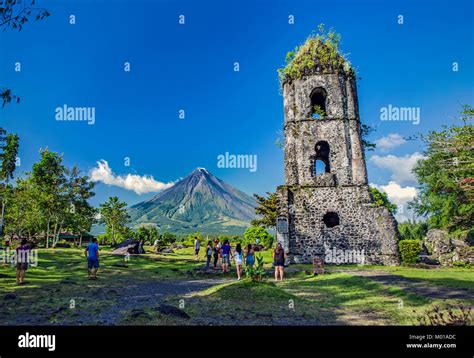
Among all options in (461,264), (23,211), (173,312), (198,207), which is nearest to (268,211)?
(461,264)

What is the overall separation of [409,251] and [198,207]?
383ft

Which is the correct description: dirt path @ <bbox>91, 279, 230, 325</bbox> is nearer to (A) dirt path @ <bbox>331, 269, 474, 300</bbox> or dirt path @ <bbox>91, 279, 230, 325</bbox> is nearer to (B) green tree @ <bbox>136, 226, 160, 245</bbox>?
(A) dirt path @ <bbox>331, 269, 474, 300</bbox>

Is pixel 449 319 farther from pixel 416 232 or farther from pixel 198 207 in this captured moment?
pixel 198 207

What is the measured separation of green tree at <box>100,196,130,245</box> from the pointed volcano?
64353 mm

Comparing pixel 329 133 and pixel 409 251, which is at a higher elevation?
pixel 329 133

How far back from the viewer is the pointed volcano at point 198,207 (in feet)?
374

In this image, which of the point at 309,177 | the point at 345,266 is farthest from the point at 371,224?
the point at 309,177

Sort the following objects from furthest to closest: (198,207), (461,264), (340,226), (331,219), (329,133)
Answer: (198,207) < (331,219) < (329,133) < (340,226) < (461,264)

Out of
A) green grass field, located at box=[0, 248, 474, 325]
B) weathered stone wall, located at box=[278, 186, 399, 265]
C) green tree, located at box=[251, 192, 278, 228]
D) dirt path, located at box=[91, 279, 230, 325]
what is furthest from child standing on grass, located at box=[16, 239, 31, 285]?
green tree, located at box=[251, 192, 278, 228]

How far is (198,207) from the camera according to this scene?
130000mm

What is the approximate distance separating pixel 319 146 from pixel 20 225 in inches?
1075

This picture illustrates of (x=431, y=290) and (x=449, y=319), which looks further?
(x=431, y=290)

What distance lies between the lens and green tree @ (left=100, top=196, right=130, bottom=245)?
4190cm
